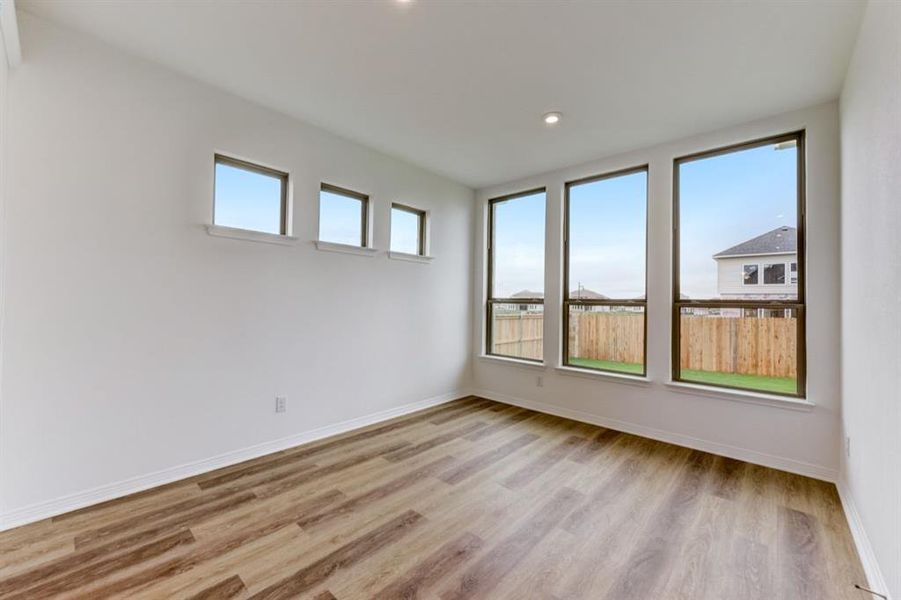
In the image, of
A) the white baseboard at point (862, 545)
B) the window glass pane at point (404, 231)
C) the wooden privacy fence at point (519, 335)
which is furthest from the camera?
the wooden privacy fence at point (519, 335)

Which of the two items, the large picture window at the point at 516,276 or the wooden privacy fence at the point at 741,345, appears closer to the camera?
the wooden privacy fence at the point at 741,345

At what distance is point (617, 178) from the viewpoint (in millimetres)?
3885

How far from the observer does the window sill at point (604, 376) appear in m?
3.54

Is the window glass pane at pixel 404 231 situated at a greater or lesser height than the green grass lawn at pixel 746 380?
greater

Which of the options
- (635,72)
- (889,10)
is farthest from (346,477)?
(889,10)

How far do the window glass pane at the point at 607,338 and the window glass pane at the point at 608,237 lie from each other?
0.56ft

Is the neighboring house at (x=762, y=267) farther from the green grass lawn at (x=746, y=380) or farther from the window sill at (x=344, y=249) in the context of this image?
the window sill at (x=344, y=249)

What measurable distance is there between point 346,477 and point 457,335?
2.47m

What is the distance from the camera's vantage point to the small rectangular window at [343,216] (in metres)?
3.44

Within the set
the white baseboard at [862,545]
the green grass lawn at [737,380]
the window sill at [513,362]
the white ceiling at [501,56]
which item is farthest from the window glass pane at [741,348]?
the white ceiling at [501,56]

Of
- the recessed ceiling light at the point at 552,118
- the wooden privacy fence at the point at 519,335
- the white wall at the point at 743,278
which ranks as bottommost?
the wooden privacy fence at the point at 519,335

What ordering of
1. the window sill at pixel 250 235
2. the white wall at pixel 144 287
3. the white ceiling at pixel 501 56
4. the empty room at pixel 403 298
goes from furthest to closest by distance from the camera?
the window sill at pixel 250 235, the white wall at pixel 144 287, the white ceiling at pixel 501 56, the empty room at pixel 403 298

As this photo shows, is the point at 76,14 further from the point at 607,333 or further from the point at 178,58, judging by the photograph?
the point at 607,333

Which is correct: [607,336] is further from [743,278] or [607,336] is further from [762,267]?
[762,267]
